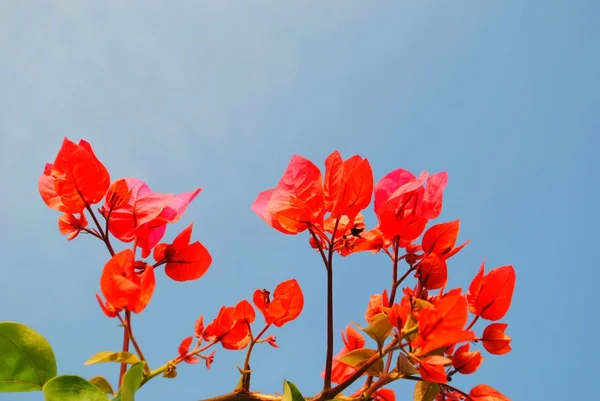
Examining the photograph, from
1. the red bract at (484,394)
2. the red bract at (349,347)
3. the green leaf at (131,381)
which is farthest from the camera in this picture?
the red bract at (349,347)

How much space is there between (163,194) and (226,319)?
9.5 inches

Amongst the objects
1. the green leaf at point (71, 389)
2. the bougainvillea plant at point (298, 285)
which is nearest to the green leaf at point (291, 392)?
the bougainvillea plant at point (298, 285)

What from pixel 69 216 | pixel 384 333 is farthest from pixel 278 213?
pixel 69 216

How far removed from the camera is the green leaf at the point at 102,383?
0.67m

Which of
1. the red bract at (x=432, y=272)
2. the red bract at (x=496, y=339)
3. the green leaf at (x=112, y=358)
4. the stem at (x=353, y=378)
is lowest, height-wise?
the green leaf at (x=112, y=358)

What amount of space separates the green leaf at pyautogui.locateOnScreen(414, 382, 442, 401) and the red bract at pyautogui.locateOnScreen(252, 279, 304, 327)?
0.22 m

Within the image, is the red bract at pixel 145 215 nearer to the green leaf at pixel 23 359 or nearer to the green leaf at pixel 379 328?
the green leaf at pixel 23 359

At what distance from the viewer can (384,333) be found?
624 mm

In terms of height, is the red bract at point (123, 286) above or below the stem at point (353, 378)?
above

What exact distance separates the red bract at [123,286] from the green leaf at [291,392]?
0.19 metres

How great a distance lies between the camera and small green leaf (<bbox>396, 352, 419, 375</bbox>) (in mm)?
637

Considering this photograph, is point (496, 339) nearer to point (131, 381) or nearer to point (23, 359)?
point (131, 381)

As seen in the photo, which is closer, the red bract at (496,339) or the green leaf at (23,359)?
the green leaf at (23,359)

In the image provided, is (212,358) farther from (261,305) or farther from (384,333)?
(384,333)
